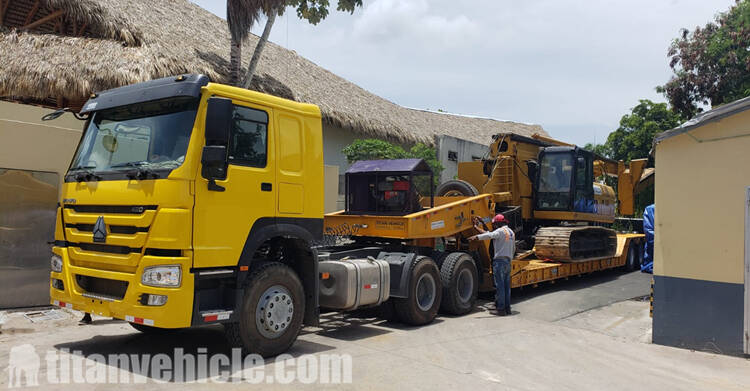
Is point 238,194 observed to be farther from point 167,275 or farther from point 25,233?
point 25,233

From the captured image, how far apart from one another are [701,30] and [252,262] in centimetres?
2414

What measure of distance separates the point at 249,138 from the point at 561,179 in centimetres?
910

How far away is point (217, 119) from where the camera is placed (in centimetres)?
583

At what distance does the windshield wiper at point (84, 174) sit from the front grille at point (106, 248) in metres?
0.72

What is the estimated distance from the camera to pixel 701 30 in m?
23.9

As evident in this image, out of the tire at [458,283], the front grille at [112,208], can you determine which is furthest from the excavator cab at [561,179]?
the front grille at [112,208]

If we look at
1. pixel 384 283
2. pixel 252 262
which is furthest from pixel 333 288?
pixel 252 262

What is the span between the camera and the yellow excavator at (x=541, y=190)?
12.7m

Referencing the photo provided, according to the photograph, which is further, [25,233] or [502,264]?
[502,264]

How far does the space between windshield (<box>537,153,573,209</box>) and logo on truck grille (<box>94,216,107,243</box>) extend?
33.5 ft

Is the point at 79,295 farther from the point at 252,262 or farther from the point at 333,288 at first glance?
the point at 333,288

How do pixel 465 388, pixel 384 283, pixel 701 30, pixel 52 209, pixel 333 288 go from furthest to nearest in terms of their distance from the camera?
pixel 701 30 < pixel 52 209 < pixel 384 283 < pixel 333 288 < pixel 465 388

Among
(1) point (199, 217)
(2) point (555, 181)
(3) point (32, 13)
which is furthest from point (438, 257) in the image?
(3) point (32, 13)

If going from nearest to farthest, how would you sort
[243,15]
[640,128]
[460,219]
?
[460,219] < [243,15] < [640,128]
